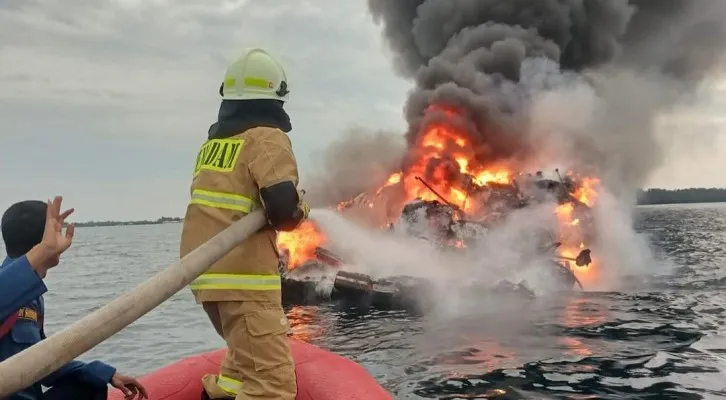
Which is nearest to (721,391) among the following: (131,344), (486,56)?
(131,344)

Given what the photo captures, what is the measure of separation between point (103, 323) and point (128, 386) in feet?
6.21

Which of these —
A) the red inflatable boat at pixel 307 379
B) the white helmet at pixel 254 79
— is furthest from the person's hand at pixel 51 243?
the red inflatable boat at pixel 307 379

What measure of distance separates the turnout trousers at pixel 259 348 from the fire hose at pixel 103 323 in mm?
536

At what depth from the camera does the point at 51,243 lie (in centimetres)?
280

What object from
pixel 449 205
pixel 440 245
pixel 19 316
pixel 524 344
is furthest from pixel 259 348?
pixel 449 205

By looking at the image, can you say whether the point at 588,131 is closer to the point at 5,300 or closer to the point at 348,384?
the point at 348,384

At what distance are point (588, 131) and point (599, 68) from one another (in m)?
8.35

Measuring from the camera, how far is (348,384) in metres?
4.21

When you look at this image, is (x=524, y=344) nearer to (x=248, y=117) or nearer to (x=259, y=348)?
(x=259, y=348)

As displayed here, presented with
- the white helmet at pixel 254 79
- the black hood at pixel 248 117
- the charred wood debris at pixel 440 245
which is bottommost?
the charred wood debris at pixel 440 245

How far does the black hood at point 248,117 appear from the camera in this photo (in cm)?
380

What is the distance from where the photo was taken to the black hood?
380cm

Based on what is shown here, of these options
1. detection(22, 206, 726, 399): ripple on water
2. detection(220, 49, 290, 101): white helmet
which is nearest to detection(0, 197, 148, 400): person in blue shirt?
detection(220, 49, 290, 101): white helmet

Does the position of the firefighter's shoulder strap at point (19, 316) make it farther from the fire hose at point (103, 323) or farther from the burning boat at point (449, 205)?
the burning boat at point (449, 205)
